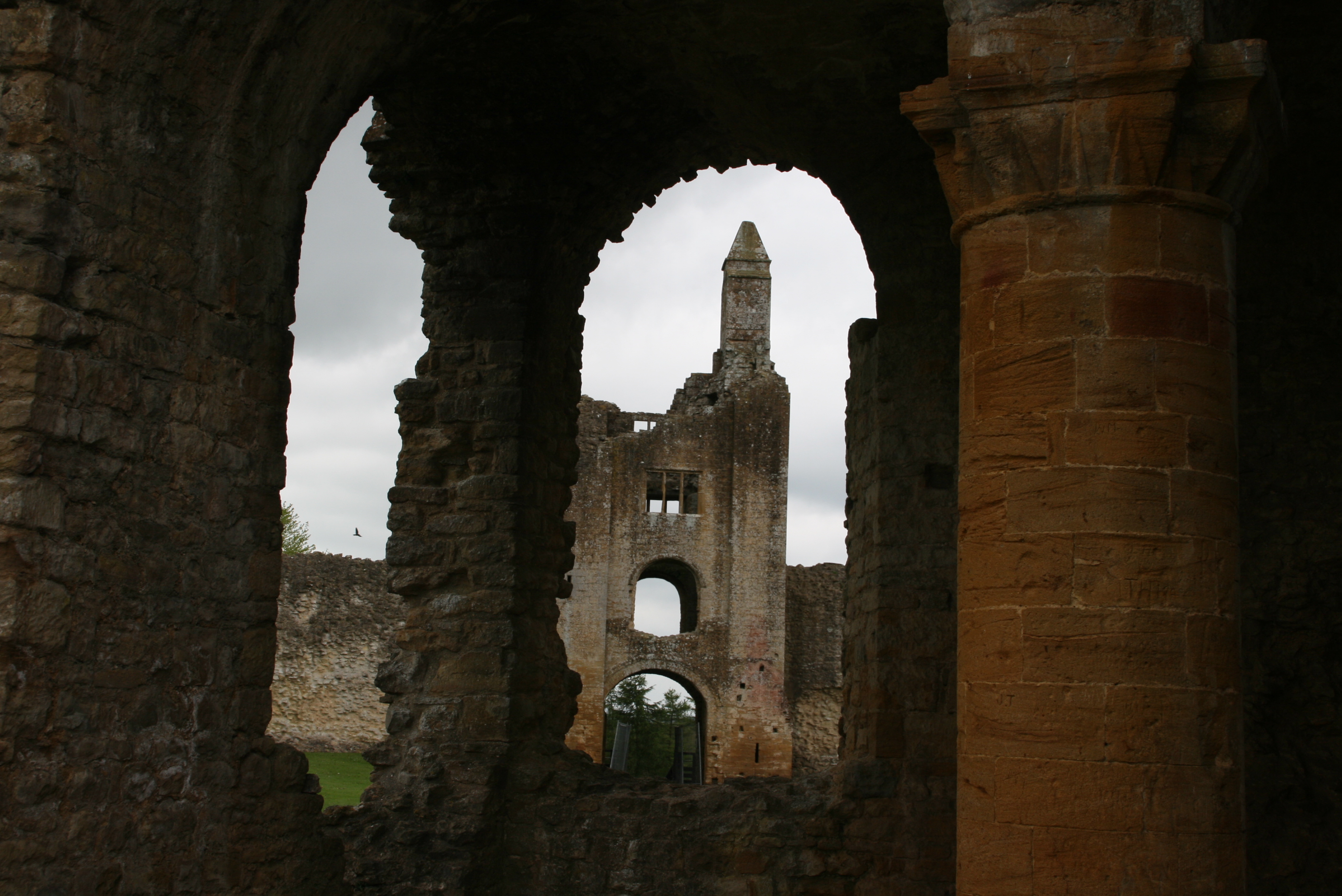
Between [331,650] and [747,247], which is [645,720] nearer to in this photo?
[331,650]

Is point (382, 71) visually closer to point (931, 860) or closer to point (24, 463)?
point (24, 463)

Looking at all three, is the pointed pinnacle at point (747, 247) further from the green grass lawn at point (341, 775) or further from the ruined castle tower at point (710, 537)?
the green grass lawn at point (341, 775)

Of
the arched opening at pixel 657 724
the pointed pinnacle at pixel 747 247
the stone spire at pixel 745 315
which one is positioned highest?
the pointed pinnacle at pixel 747 247

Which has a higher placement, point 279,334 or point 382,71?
point 382,71

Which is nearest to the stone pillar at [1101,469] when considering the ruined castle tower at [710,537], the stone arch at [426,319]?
the stone arch at [426,319]

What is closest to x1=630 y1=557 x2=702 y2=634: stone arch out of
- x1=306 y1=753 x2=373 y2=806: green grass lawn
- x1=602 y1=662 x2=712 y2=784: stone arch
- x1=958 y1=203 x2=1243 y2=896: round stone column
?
x1=602 y1=662 x2=712 y2=784: stone arch

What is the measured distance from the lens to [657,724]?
30.0 m

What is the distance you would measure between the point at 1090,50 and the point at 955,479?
153 inches

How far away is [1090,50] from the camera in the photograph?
3.81 meters

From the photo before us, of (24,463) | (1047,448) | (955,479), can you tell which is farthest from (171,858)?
(955,479)

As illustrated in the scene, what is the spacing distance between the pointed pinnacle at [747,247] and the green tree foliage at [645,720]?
11.4 m

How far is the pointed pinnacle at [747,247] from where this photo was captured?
3347cm

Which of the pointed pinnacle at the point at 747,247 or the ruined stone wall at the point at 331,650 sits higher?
the pointed pinnacle at the point at 747,247

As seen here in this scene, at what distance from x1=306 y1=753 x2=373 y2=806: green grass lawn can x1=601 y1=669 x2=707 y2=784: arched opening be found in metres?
6.76
